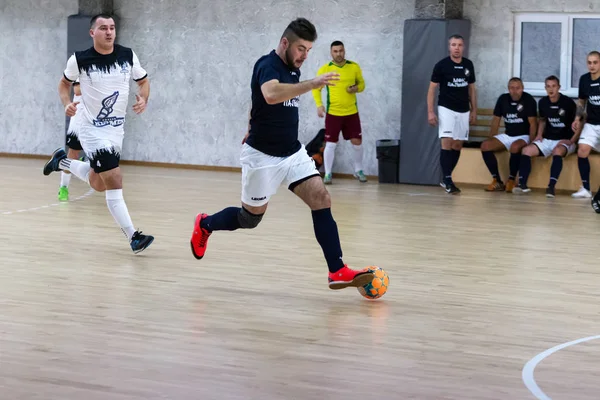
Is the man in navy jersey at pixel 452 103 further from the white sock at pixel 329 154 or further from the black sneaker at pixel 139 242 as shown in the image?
the black sneaker at pixel 139 242

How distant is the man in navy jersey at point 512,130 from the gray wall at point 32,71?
23.5ft

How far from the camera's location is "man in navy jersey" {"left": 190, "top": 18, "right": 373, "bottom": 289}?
5.64 meters

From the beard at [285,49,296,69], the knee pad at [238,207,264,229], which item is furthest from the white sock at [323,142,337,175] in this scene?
the beard at [285,49,296,69]

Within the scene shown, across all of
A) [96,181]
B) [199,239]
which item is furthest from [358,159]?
[199,239]

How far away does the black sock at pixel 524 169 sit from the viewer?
12627mm

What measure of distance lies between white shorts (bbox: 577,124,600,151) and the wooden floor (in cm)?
233

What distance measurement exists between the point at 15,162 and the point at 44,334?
11.4 m

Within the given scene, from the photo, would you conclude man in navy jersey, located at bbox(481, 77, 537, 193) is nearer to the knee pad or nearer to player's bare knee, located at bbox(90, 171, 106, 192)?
player's bare knee, located at bbox(90, 171, 106, 192)

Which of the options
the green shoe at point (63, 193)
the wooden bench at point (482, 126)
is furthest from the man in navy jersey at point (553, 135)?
the green shoe at point (63, 193)

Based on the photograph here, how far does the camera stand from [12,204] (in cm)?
1021

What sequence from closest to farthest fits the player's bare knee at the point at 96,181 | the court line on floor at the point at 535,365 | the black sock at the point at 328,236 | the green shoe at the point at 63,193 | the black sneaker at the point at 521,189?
the court line on floor at the point at 535,365 → the black sock at the point at 328,236 → the player's bare knee at the point at 96,181 → the green shoe at the point at 63,193 → the black sneaker at the point at 521,189

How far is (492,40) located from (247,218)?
8252 mm

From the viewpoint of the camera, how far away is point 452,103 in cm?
1273

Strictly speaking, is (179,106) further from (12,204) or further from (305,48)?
(305,48)
